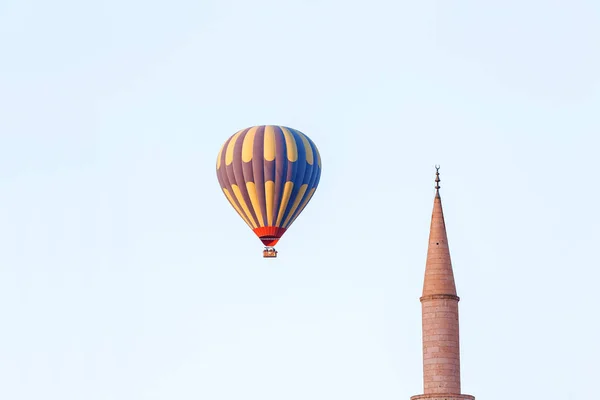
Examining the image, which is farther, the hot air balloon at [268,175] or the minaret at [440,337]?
the hot air balloon at [268,175]

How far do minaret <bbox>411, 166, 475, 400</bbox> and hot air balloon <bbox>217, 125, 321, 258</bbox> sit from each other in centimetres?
1180

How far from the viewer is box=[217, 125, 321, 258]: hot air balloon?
584ft

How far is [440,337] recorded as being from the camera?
169m

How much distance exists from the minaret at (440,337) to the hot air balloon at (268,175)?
11803 mm

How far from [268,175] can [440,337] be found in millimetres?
14966

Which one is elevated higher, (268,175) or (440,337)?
(268,175)

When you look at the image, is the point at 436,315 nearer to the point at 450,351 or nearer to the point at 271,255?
the point at 450,351

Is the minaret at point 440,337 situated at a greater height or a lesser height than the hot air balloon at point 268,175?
lesser

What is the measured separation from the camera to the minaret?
16888cm

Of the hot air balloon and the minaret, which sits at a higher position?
the hot air balloon

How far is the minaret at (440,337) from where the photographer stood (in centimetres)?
16888

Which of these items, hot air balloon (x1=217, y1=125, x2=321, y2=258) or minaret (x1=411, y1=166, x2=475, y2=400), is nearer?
minaret (x1=411, y1=166, x2=475, y2=400)

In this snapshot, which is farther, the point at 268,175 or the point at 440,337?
the point at 268,175

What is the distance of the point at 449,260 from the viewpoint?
171m
